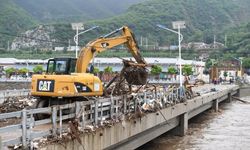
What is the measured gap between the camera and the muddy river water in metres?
23.8

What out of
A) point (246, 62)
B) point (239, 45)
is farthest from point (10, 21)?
point (246, 62)

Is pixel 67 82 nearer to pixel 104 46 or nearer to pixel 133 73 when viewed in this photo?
pixel 133 73

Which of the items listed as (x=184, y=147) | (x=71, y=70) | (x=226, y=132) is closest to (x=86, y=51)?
(x=71, y=70)

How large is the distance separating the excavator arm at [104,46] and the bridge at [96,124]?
214 centimetres

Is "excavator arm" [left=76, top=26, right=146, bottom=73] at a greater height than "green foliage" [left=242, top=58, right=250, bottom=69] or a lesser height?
lesser

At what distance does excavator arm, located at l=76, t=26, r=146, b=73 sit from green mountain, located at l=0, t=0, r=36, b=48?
15037 cm

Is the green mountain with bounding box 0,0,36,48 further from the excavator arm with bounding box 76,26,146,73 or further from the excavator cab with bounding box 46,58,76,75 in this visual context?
the excavator cab with bounding box 46,58,76,75

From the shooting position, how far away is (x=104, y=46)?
64.2ft

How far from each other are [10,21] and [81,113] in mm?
169959

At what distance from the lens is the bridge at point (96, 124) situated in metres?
10.7

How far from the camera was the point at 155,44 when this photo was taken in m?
195

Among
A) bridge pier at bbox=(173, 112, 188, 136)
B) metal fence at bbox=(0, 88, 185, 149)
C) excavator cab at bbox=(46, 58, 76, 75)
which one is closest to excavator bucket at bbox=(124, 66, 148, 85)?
metal fence at bbox=(0, 88, 185, 149)

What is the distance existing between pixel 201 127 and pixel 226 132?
8.89 feet

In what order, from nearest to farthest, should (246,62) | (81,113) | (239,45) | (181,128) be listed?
(81,113), (181,128), (246,62), (239,45)
